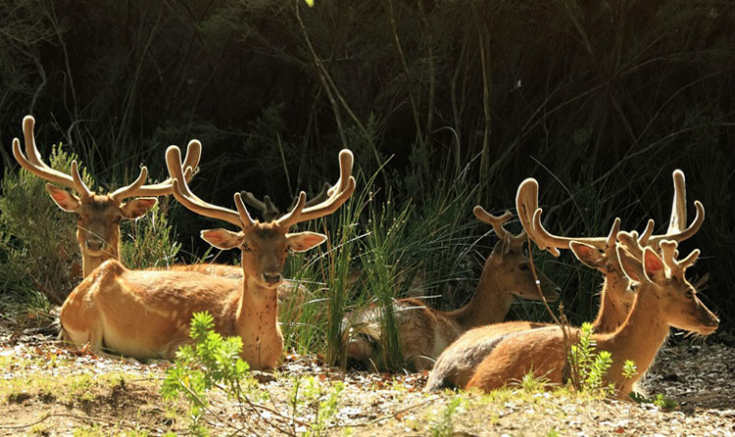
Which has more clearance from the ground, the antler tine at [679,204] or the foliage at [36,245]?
the antler tine at [679,204]

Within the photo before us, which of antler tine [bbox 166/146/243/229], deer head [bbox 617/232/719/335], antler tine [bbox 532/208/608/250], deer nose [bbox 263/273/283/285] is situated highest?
antler tine [bbox 166/146/243/229]

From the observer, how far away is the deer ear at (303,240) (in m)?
7.25

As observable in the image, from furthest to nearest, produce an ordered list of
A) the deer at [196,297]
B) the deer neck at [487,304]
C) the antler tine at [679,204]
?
the deer neck at [487,304]
the antler tine at [679,204]
the deer at [196,297]

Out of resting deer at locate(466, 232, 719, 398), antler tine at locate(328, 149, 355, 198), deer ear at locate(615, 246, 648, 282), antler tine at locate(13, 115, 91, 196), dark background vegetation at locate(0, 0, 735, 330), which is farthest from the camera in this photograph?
dark background vegetation at locate(0, 0, 735, 330)

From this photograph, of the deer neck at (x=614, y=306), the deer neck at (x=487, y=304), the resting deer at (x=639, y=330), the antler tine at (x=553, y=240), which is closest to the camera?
the resting deer at (x=639, y=330)

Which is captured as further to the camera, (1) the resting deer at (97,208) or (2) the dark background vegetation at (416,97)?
(2) the dark background vegetation at (416,97)

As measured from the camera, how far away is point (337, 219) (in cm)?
1030

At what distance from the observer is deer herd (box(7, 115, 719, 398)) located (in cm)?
618

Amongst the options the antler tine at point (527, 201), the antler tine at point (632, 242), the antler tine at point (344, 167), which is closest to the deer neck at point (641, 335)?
the antler tine at point (632, 242)

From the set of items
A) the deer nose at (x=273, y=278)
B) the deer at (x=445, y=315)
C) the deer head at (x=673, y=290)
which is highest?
the deer head at (x=673, y=290)

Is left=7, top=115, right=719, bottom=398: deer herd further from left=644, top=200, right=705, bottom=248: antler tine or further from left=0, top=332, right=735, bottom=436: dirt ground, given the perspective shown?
left=0, top=332, right=735, bottom=436: dirt ground

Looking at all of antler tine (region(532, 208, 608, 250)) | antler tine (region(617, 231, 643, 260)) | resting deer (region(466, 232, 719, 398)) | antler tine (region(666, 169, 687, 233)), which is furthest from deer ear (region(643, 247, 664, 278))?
antler tine (region(666, 169, 687, 233))

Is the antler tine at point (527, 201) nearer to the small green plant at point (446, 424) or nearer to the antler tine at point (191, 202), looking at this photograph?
the antler tine at point (191, 202)

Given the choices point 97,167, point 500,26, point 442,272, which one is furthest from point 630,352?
point 97,167
